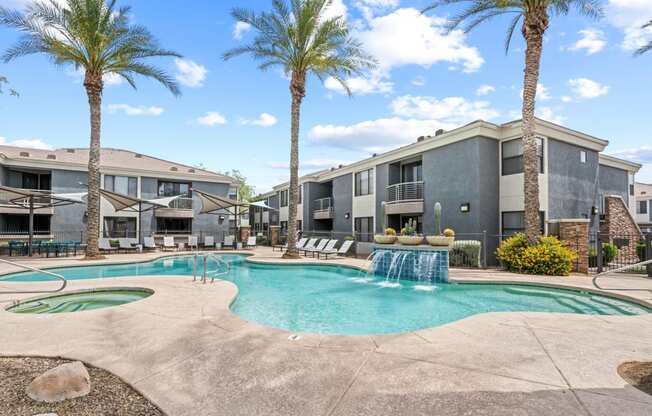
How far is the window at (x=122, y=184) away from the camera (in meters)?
25.4

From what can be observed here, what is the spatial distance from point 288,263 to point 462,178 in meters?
8.70

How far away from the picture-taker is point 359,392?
3047 millimetres

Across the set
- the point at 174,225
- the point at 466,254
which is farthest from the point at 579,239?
the point at 174,225

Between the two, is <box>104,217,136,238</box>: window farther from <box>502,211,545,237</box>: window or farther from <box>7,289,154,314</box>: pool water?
<box>502,211,545,237</box>: window

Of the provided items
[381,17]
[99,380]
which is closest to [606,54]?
[381,17]

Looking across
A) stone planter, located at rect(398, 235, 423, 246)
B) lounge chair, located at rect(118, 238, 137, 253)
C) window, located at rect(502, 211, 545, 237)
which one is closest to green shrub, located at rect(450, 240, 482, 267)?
window, located at rect(502, 211, 545, 237)

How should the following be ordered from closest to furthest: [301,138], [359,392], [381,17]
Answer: [359,392] → [381,17] → [301,138]

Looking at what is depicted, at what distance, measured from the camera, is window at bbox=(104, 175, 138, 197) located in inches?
1001

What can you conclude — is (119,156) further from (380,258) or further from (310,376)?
(310,376)

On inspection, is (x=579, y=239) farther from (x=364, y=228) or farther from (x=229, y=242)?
(x=229, y=242)

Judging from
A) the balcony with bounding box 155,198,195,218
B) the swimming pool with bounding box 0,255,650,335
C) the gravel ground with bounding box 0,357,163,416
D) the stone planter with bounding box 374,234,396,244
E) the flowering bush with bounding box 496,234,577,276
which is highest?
the balcony with bounding box 155,198,195,218

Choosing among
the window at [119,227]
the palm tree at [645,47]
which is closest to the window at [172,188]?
the window at [119,227]

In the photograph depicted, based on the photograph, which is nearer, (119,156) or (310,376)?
(310,376)

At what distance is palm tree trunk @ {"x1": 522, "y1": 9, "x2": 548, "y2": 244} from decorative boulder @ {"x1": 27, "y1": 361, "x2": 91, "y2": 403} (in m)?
12.8
